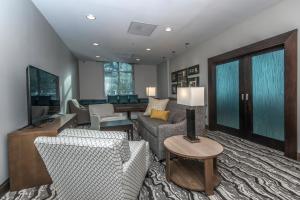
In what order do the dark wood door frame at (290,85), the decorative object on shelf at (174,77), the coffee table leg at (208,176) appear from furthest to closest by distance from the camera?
the decorative object on shelf at (174,77), the dark wood door frame at (290,85), the coffee table leg at (208,176)

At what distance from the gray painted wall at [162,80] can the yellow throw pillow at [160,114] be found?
12.7 ft

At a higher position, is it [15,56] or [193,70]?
[193,70]

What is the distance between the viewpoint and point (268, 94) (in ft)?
10.1

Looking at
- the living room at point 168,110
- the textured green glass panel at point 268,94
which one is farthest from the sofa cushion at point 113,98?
the textured green glass panel at point 268,94

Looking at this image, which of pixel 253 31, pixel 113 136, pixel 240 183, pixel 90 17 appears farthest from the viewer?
pixel 253 31

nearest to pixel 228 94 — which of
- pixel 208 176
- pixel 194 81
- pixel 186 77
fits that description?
A: pixel 194 81

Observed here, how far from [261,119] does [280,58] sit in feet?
3.84

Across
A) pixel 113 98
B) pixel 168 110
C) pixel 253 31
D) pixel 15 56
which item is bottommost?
pixel 168 110

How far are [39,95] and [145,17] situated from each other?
2231 millimetres

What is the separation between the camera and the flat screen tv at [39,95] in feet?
6.88

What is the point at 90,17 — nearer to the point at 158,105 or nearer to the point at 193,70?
the point at 158,105

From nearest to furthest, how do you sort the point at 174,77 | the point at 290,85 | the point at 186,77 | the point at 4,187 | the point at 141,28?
1. the point at 4,187
2. the point at 290,85
3. the point at 141,28
4. the point at 186,77
5. the point at 174,77

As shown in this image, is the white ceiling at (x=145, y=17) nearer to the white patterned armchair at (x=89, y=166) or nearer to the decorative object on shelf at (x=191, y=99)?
the decorative object on shelf at (x=191, y=99)

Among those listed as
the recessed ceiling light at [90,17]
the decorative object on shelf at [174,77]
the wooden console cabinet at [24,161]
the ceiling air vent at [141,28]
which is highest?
the ceiling air vent at [141,28]
